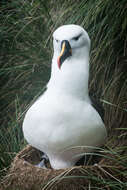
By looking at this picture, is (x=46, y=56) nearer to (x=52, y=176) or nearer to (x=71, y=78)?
(x=71, y=78)

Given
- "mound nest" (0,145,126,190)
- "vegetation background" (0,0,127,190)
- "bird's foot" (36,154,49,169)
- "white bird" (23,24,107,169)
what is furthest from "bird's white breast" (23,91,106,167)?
"vegetation background" (0,0,127,190)

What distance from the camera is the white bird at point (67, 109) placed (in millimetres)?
2248

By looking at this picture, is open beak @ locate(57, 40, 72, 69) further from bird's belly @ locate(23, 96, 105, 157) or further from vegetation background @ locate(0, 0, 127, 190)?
vegetation background @ locate(0, 0, 127, 190)

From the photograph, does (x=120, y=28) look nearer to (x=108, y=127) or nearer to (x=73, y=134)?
(x=108, y=127)

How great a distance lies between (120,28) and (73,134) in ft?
3.72

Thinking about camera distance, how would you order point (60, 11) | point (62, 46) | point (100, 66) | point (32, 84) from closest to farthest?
point (62, 46)
point (100, 66)
point (60, 11)
point (32, 84)

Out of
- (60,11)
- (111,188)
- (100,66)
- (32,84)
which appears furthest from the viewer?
(32,84)

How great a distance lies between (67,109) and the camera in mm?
2260

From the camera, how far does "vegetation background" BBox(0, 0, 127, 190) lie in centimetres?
306

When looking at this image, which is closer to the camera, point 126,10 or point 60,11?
point 126,10

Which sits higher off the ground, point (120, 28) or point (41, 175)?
point (120, 28)

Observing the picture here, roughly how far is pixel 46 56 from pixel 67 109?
136cm

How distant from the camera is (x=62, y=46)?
2193mm

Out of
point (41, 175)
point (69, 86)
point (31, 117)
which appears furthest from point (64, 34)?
point (41, 175)
